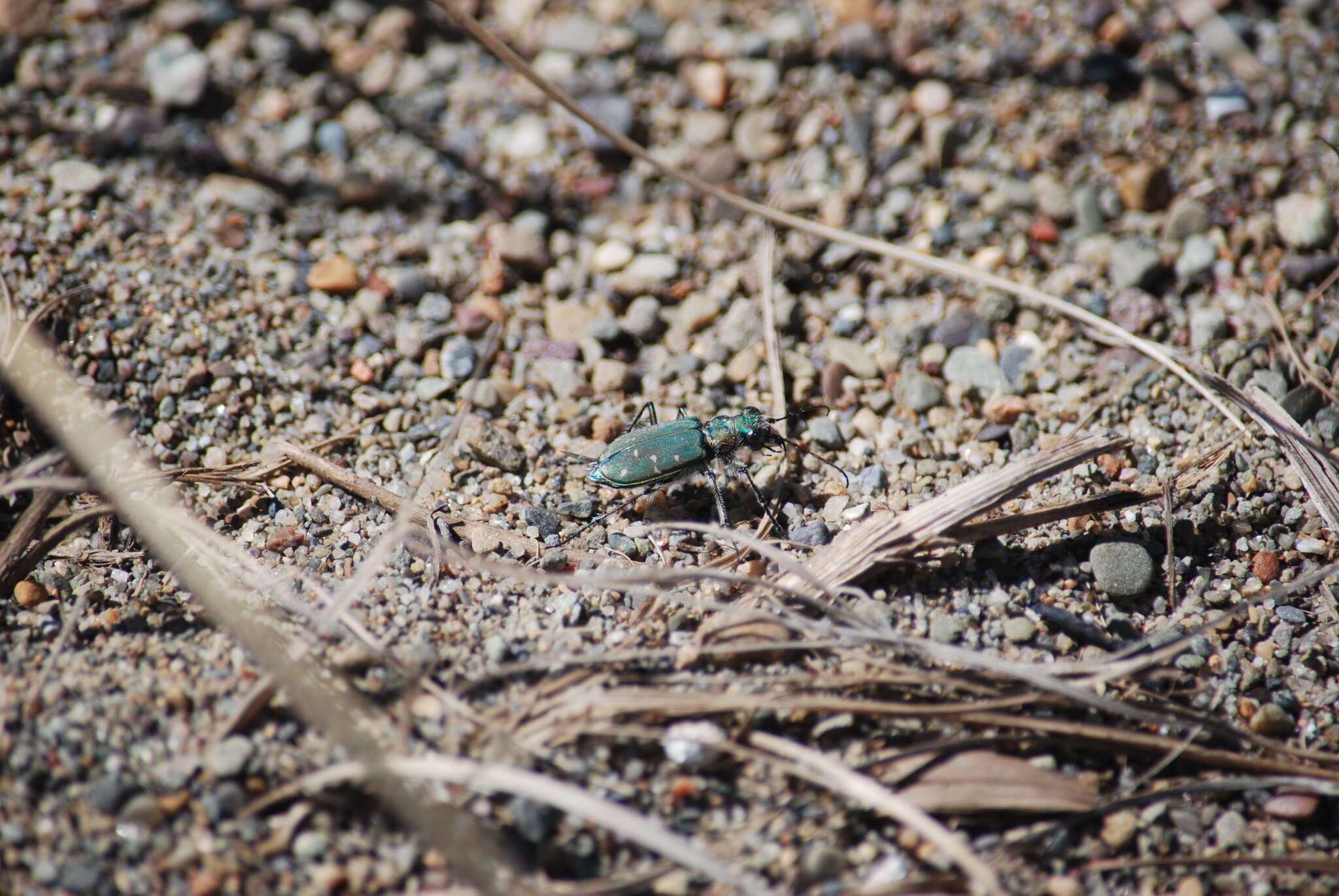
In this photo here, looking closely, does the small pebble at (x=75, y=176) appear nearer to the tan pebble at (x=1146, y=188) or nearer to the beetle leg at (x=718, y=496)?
the beetle leg at (x=718, y=496)

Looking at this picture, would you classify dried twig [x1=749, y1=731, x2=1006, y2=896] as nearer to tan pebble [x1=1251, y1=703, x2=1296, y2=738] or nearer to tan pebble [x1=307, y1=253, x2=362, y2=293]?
tan pebble [x1=1251, y1=703, x2=1296, y2=738]

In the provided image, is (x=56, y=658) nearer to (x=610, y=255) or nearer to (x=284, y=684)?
(x=284, y=684)

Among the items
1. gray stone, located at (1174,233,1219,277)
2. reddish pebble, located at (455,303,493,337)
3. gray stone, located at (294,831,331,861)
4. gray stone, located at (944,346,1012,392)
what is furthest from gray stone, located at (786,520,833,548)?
gray stone, located at (1174,233,1219,277)

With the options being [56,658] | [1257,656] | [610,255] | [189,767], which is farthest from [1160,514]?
[56,658]

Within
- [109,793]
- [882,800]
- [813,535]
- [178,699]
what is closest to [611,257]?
[813,535]

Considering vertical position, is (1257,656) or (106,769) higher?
(106,769)

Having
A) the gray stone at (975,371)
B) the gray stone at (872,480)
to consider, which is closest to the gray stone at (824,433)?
the gray stone at (872,480)
